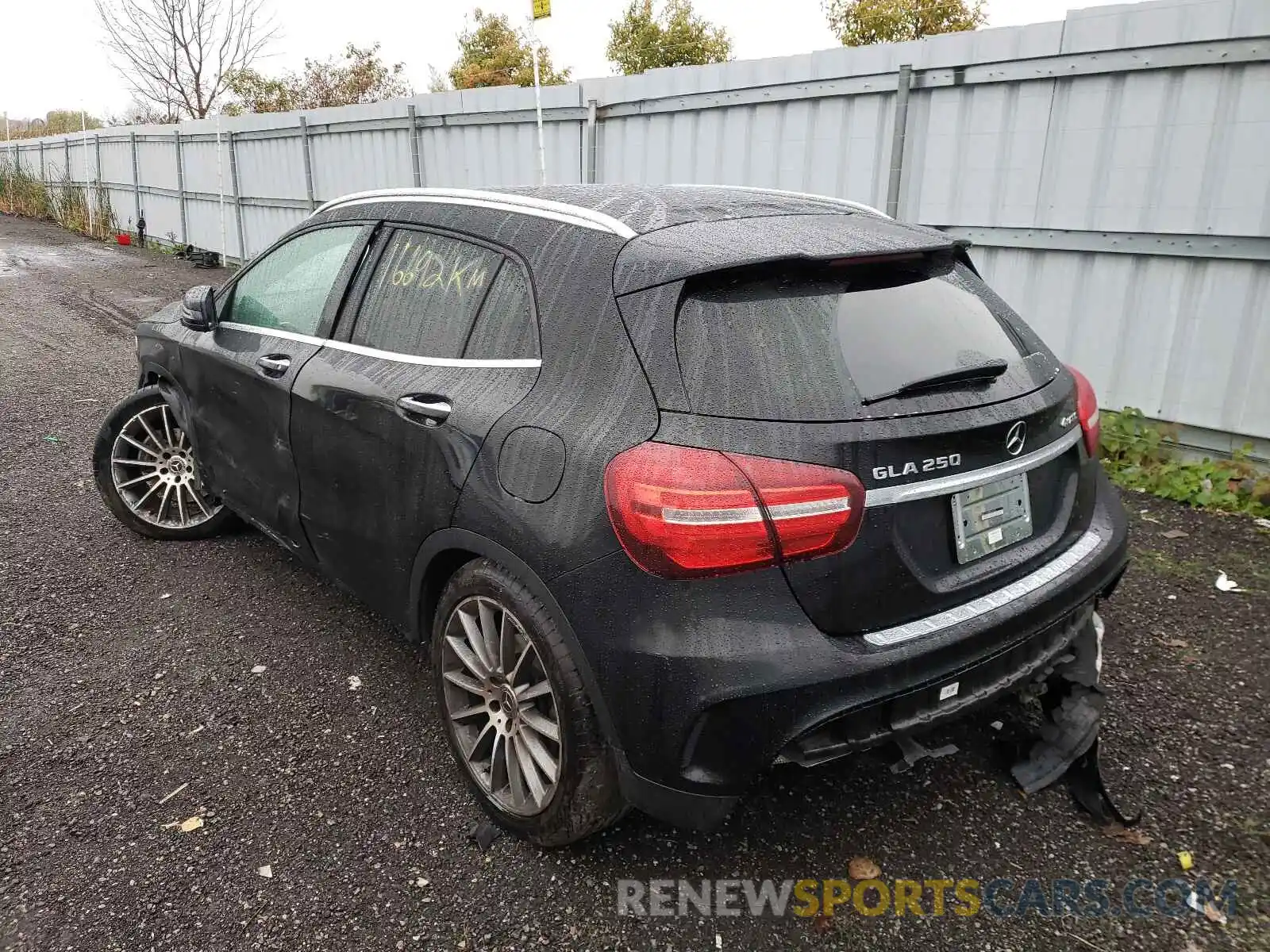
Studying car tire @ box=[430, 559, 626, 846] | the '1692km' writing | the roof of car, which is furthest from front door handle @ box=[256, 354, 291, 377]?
car tire @ box=[430, 559, 626, 846]

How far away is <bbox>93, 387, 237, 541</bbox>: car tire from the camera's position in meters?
4.46

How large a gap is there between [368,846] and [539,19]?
7.12 m

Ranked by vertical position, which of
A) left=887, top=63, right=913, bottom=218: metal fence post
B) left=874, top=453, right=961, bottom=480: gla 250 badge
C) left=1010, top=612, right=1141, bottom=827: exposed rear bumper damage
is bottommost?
left=1010, top=612, right=1141, bottom=827: exposed rear bumper damage

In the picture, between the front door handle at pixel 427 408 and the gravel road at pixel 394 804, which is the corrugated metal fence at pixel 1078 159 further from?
the front door handle at pixel 427 408

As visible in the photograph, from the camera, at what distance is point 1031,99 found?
18.0 ft

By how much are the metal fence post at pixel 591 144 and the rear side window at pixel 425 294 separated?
18.6 ft

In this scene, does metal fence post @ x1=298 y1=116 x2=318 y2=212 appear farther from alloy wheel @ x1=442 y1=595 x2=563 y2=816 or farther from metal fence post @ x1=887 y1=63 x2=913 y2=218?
alloy wheel @ x1=442 y1=595 x2=563 y2=816

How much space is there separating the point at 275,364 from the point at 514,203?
1239 millimetres

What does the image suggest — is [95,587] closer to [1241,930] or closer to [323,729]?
[323,729]

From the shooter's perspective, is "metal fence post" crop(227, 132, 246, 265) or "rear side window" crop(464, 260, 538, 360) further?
"metal fence post" crop(227, 132, 246, 265)

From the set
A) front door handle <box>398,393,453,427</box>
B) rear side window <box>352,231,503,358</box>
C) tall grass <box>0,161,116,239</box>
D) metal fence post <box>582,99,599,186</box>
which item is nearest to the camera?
front door handle <box>398,393,453,427</box>

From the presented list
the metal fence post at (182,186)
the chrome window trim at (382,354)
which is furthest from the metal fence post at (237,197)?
the chrome window trim at (382,354)

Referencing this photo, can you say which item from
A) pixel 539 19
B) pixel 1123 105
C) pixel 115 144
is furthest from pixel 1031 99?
pixel 115 144

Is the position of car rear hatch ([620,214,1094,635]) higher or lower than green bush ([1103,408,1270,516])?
higher
